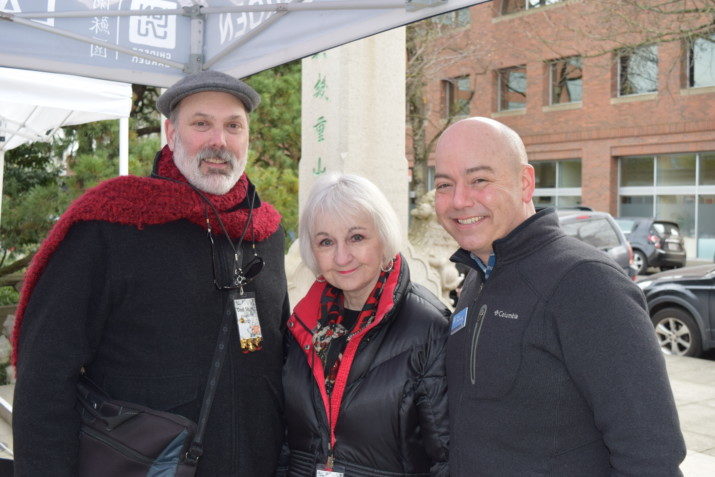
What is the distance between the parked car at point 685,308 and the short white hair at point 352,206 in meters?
6.87

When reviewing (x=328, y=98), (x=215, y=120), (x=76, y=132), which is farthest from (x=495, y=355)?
(x=76, y=132)

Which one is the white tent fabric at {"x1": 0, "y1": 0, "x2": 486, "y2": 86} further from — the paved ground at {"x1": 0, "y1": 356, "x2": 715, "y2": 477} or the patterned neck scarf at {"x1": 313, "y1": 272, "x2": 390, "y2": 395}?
the paved ground at {"x1": 0, "y1": 356, "x2": 715, "y2": 477}

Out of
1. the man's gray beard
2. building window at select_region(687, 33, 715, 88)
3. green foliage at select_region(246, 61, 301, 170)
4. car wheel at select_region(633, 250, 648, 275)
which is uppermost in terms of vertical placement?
building window at select_region(687, 33, 715, 88)

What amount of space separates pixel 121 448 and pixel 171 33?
7.02ft

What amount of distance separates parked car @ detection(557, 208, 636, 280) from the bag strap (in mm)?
10503

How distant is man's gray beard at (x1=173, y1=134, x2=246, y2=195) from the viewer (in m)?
2.21

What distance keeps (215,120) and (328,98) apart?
A: 330 cm

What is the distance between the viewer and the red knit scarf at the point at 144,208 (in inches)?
78.4

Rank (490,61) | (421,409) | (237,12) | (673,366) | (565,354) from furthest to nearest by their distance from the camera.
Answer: (490,61) < (673,366) < (237,12) < (421,409) < (565,354)

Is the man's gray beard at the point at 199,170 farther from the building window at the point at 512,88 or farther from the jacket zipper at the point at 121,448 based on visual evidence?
the building window at the point at 512,88

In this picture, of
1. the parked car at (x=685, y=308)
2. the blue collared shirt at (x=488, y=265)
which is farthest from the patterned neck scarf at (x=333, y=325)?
the parked car at (x=685, y=308)

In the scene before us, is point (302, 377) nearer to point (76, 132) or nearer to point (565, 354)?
point (565, 354)

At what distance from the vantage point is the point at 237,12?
316 cm

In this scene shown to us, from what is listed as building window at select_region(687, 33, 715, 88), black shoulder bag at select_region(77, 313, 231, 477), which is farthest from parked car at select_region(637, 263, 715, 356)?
building window at select_region(687, 33, 715, 88)
